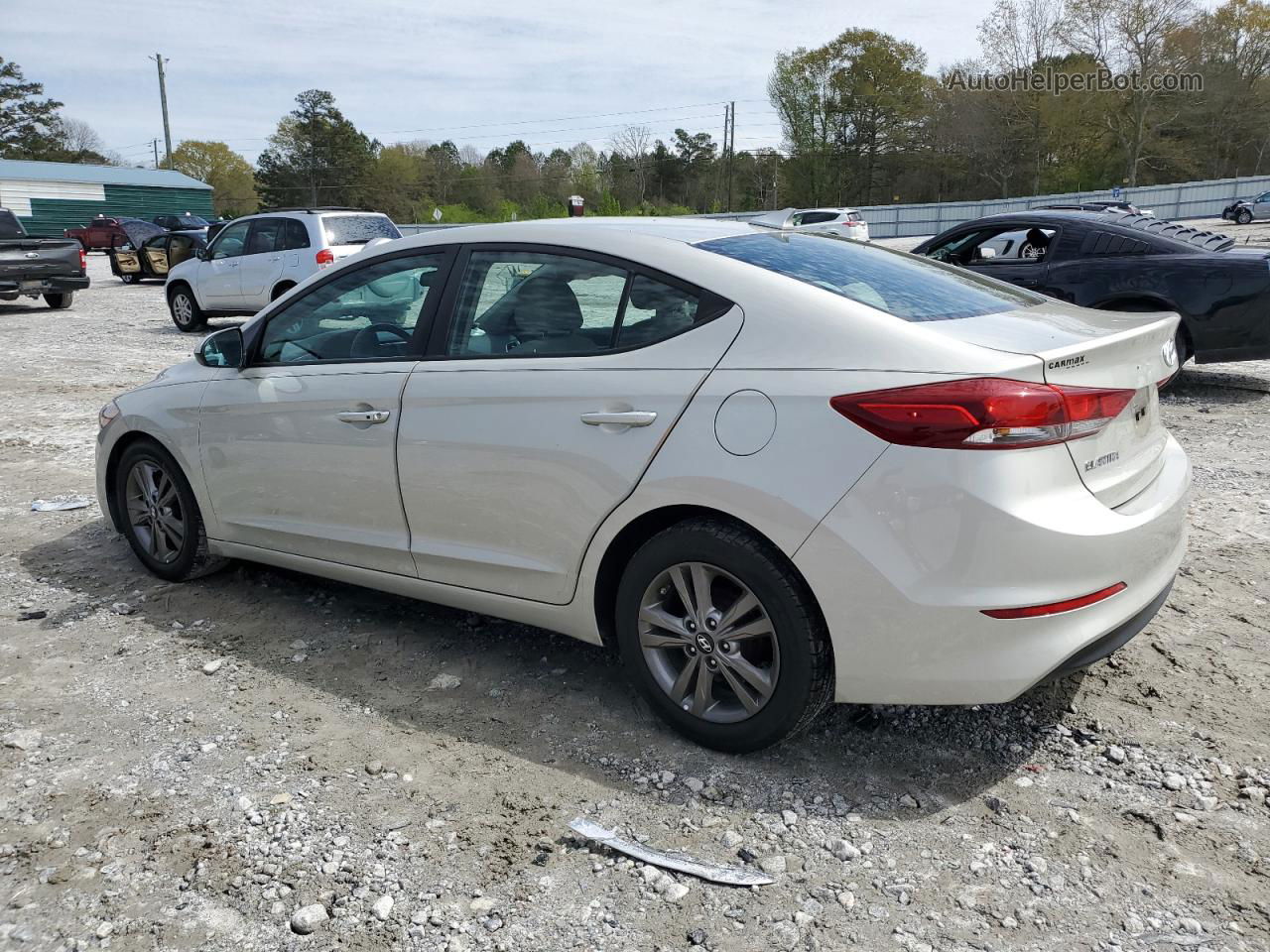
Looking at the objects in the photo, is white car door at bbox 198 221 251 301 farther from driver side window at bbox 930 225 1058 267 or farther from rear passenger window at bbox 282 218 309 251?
driver side window at bbox 930 225 1058 267

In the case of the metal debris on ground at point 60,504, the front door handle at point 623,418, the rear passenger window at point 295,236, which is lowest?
the metal debris on ground at point 60,504

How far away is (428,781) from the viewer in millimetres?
3215

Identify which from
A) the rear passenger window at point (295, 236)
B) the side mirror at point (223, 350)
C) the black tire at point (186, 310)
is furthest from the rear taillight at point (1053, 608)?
the black tire at point (186, 310)

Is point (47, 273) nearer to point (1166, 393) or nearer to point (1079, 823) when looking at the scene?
point (1166, 393)

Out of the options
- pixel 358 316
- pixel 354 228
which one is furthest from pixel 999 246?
pixel 354 228

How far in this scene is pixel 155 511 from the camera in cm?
502

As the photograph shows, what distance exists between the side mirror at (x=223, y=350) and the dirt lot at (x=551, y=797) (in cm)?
114

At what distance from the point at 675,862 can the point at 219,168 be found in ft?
352

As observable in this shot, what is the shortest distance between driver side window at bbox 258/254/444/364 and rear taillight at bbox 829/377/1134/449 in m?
1.88

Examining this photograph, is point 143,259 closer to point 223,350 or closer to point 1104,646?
point 223,350

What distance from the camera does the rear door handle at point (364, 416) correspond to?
3.85 meters

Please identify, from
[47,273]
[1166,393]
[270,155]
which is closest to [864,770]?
[1166,393]

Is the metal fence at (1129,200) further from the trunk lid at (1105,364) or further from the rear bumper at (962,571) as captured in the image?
the rear bumper at (962,571)

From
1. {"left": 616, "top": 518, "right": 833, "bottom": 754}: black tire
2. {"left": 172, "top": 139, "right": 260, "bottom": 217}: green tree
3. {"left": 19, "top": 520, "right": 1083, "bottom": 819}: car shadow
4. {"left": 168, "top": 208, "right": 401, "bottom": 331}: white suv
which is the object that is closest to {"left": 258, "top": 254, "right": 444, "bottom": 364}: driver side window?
{"left": 19, "top": 520, "right": 1083, "bottom": 819}: car shadow
